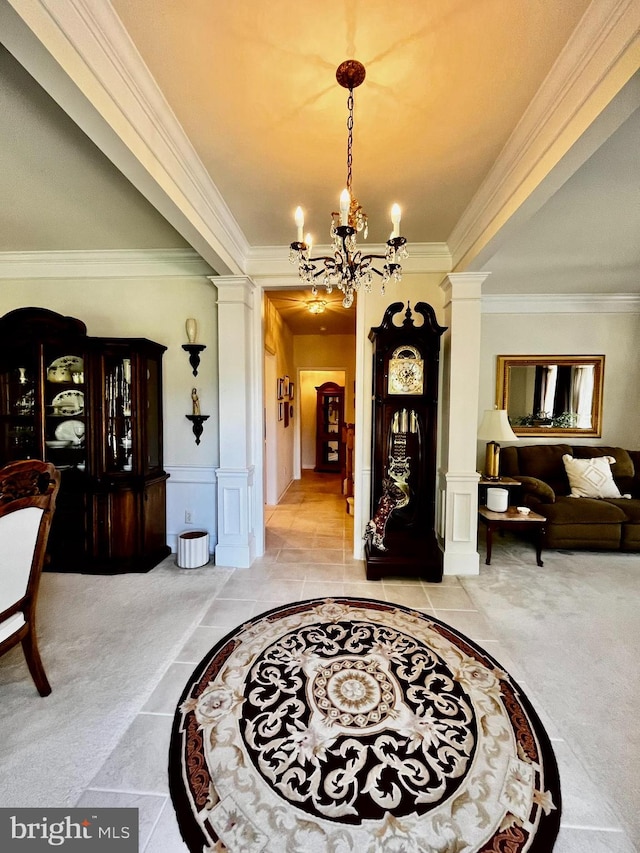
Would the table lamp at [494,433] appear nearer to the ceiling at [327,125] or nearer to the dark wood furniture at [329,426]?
the ceiling at [327,125]

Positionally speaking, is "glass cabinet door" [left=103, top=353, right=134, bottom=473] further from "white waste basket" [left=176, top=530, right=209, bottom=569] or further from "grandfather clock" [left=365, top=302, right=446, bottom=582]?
"grandfather clock" [left=365, top=302, right=446, bottom=582]

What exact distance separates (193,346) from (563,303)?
436 centimetres

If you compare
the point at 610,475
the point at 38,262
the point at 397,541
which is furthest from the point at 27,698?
the point at 610,475

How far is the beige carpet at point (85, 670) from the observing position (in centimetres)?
138

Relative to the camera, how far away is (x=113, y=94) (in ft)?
4.46

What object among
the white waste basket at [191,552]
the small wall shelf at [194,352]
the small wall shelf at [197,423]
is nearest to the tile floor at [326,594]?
the white waste basket at [191,552]

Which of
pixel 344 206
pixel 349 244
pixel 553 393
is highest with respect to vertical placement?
pixel 344 206

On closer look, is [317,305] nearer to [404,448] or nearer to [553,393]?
[404,448]

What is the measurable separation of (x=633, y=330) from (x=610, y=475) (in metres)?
1.93

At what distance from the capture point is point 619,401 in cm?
438

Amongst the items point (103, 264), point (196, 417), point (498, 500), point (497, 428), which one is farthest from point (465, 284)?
point (103, 264)

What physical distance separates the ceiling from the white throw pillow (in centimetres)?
214

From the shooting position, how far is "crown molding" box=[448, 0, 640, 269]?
1.16 m

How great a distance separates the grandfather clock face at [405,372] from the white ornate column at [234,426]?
1300 mm
